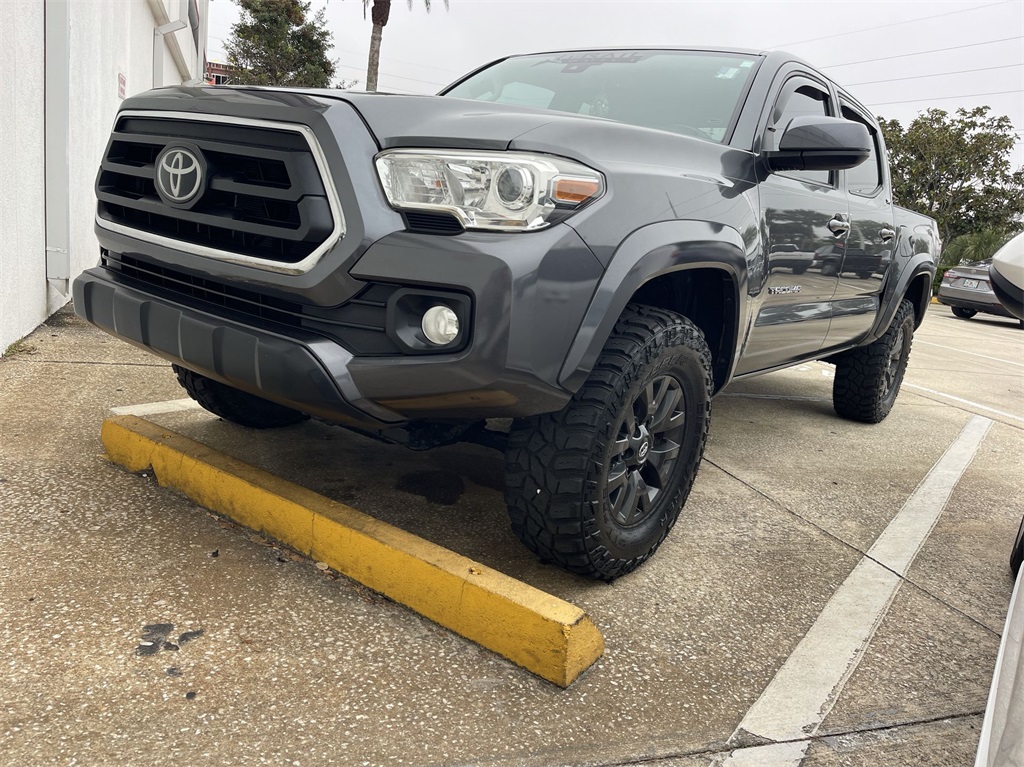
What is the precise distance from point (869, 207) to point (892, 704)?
2779mm

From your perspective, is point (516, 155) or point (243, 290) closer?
point (516, 155)

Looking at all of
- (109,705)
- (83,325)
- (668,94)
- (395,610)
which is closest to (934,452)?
(668,94)

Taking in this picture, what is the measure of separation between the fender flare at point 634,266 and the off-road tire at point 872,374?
285cm

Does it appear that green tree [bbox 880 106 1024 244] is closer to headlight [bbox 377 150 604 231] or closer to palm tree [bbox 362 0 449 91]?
palm tree [bbox 362 0 449 91]

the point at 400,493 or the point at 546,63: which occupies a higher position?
the point at 546,63

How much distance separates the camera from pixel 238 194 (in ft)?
6.81

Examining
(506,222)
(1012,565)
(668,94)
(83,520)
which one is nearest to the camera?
(506,222)

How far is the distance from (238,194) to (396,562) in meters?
1.04

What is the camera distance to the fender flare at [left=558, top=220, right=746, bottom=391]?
6.51ft

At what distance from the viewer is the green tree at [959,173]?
92.8 ft

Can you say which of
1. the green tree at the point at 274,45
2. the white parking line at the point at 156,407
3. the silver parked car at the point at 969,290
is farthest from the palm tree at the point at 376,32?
the white parking line at the point at 156,407

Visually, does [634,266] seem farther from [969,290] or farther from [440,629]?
[969,290]

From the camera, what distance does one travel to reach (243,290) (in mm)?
2143

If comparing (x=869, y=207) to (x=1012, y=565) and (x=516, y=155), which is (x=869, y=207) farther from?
(x=516, y=155)
